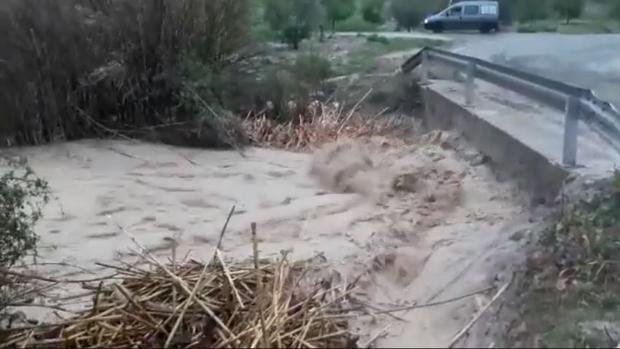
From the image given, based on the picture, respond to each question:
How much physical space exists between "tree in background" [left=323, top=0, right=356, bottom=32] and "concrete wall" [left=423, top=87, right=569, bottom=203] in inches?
72.7

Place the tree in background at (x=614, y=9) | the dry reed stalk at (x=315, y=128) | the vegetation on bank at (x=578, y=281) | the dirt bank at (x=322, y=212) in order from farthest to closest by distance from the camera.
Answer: the dry reed stalk at (x=315, y=128) → the tree in background at (x=614, y=9) → the dirt bank at (x=322, y=212) → the vegetation on bank at (x=578, y=281)

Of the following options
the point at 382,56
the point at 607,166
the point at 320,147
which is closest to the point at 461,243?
the point at 607,166

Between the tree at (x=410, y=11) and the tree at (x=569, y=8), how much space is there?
223 cm

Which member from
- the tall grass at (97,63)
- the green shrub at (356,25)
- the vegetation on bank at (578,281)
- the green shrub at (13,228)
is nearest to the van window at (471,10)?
the green shrub at (356,25)

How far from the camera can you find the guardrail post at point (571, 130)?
7.14m

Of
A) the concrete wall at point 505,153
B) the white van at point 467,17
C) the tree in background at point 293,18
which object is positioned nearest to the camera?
the concrete wall at point 505,153

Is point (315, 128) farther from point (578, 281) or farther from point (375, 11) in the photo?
point (578, 281)

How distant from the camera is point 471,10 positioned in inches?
460

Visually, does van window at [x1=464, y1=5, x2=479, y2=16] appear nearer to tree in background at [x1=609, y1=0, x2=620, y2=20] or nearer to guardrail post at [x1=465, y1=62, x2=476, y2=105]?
guardrail post at [x1=465, y1=62, x2=476, y2=105]

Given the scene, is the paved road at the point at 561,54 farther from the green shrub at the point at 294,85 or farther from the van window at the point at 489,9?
the green shrub at the point at 294,85

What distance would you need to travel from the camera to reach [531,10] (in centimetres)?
1014

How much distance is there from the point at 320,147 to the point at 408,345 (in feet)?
26.9

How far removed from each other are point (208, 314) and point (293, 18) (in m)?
10.5

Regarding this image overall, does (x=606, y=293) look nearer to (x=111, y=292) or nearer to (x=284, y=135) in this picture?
(x=111, y=292)
